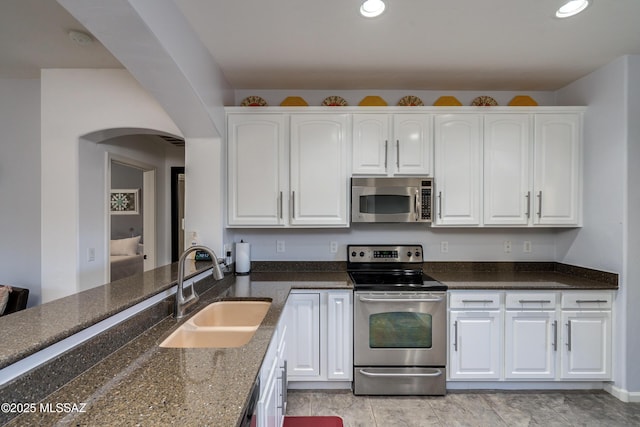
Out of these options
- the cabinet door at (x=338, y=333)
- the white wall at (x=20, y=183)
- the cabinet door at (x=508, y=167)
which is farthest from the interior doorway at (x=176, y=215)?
the cabinet door at (x=508, y=167)

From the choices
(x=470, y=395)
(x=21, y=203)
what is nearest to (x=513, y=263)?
(x=470, y=395)

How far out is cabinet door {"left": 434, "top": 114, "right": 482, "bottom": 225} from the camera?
9.24 ft

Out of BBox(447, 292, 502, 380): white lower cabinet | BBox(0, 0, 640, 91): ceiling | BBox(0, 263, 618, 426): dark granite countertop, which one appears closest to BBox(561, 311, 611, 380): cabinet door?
BBox(447, 292, 502, 380): white lower cabinet

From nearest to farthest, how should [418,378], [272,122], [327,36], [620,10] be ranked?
[620,10] < [327,36] < [418,378] < [272,122]

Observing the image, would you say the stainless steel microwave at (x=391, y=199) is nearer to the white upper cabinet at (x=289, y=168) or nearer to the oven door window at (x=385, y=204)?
the oven door window at (x=385, y=204)

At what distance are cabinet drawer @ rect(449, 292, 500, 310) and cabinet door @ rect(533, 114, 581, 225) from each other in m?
0.86

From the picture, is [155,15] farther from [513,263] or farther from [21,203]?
[513,263]

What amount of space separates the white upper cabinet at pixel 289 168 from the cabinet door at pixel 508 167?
1.23 meters

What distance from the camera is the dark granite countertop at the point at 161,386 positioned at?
0.83m

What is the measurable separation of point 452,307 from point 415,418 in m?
0.83

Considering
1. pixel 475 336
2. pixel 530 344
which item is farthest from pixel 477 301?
pixel 530 344

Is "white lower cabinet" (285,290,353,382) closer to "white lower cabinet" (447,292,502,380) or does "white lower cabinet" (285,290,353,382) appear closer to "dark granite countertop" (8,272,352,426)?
"white lower cabinet" (447,292,502,380)

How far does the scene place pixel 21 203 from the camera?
2.82 m

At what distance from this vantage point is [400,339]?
2.54 m
